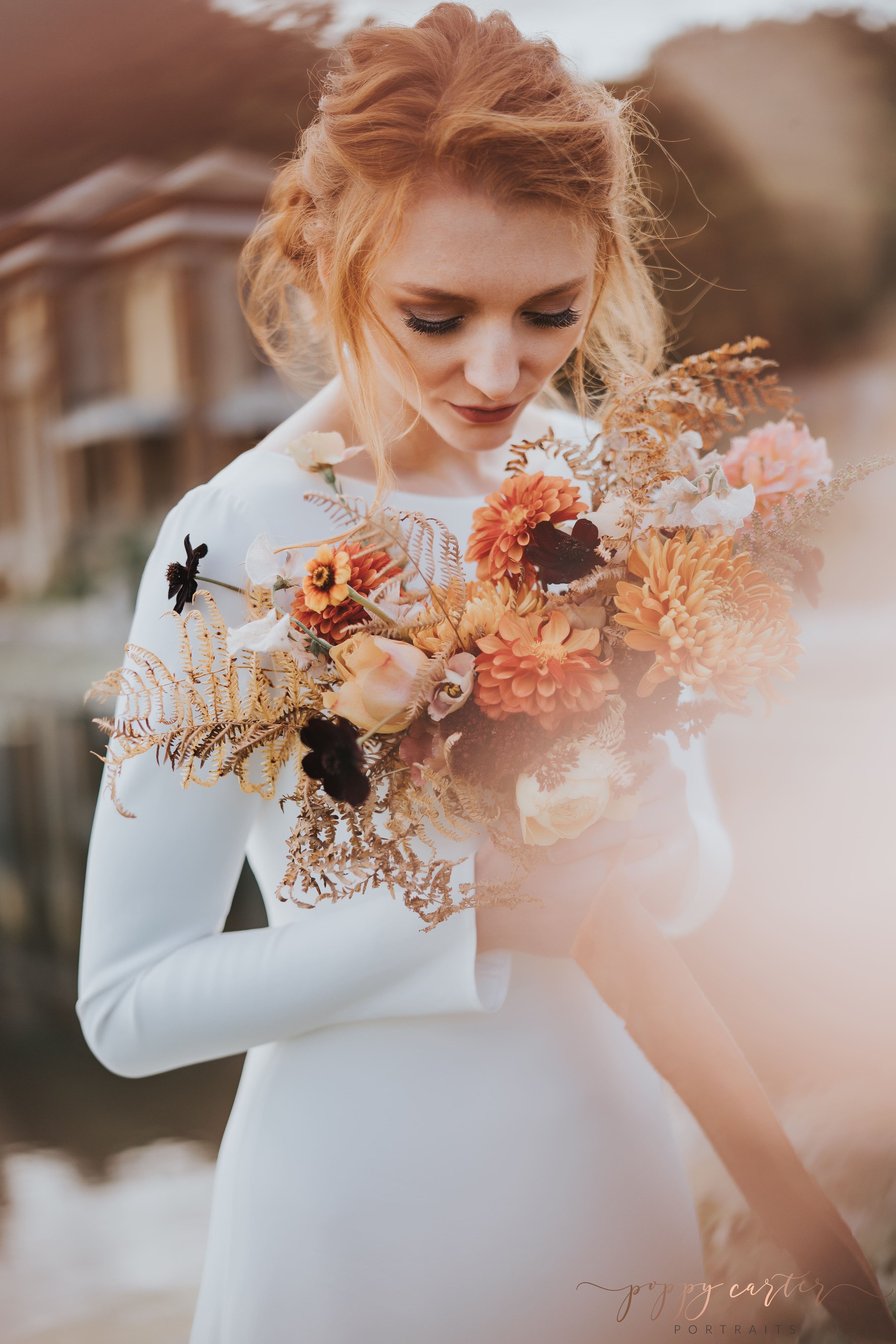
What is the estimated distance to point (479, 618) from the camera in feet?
1.45

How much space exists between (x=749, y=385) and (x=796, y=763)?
0.45 meters

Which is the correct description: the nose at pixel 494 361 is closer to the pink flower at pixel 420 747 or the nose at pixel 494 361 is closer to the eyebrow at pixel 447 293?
the eyebrow at pixel 447 293

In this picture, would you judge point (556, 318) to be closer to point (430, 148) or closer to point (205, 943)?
point (430, 148)

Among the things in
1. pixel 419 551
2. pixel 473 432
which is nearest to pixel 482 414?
pixel 473 432

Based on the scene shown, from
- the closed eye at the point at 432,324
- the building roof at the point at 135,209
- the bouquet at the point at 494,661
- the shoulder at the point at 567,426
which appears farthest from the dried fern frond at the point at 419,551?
the building roof at the point at 135,209

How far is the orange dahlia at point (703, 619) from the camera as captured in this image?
431 millimetres

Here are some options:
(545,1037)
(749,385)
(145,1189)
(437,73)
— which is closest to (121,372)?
(437,73)

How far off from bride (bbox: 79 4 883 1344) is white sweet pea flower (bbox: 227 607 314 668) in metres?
0.09

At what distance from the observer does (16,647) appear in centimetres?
110

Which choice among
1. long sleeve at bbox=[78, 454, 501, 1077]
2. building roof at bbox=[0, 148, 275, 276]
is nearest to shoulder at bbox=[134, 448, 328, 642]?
long sleeve at bbox=[78, 454, 501, 1077]

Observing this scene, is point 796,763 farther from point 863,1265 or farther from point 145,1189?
point 145,1189

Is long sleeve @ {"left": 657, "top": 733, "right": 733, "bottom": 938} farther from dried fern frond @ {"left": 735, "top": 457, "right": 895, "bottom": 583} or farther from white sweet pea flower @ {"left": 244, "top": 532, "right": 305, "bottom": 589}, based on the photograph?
white sweet pea flower @ {"left": 244, "top": 532, "right": 305, "bottom": 589}

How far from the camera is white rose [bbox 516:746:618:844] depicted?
0.42 metres

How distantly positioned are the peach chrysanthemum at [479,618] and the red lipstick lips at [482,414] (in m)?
0.17
